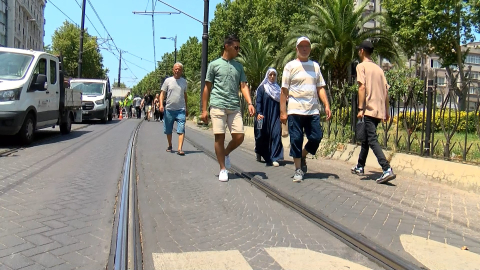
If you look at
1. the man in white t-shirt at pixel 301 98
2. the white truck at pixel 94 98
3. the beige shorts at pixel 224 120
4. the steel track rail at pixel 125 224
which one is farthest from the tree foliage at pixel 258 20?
the steel track rail at pixel 125 224

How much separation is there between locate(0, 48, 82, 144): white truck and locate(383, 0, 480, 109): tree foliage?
24.6m

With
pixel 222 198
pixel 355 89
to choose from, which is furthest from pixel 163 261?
pixel 355 89

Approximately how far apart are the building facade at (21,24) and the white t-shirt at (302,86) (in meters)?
51.5

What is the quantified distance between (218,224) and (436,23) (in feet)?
97.8

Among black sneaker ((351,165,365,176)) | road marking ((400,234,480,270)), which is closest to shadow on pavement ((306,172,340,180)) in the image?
black sneaker ((351,165,365,176))

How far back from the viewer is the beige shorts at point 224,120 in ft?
21.1

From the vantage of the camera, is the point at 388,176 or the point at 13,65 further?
the point at 13,65

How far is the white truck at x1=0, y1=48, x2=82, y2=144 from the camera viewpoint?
9594mm

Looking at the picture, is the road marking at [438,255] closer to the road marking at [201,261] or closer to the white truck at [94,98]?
the road marking at [201,261]

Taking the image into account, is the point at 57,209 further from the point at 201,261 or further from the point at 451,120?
the point at 451,120

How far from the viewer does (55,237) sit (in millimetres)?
4020

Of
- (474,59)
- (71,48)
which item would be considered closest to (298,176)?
(71,48)

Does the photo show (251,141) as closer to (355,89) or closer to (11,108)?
(355,89)

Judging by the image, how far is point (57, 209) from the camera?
4922mm
